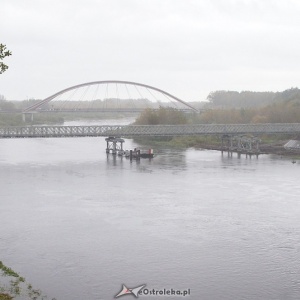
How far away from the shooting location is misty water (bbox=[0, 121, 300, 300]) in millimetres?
24750

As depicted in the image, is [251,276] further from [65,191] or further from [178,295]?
[65,191]

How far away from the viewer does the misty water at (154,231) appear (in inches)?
974

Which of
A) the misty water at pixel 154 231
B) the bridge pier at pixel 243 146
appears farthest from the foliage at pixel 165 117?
the misty water at pixel 154 231

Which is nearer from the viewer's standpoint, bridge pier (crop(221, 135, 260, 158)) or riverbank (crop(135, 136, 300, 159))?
bridge pier (crop(221, 135, 260, 158))

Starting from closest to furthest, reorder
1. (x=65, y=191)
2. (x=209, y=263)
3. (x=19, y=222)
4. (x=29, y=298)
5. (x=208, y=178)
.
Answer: (x=29, y=298), (x=209, y=263), (x=19, y=222), (x=65, y=191), (x=208, y=178)

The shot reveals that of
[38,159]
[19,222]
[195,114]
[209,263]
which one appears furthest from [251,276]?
[195,114]

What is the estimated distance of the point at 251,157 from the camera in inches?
3022

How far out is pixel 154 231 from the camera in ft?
109

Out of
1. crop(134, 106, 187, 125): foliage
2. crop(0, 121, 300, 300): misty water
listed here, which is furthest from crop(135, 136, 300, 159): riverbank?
crop(0, 121, 300, 300): misty water

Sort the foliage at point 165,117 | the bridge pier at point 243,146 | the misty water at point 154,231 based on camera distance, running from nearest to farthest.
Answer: the misty water at point 154,231, the bridge pier at point 243,146, the foliage at point 165,117

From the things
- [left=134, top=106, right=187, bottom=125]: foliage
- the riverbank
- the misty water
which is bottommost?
Result: the misty water

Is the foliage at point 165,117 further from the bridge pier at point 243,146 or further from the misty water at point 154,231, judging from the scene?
the misty water at point 154,231

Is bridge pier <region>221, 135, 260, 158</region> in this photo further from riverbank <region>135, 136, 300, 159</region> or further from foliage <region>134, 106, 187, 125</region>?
foliage <region>134, 106, 187, 125</region>

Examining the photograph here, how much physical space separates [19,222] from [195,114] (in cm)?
10579
